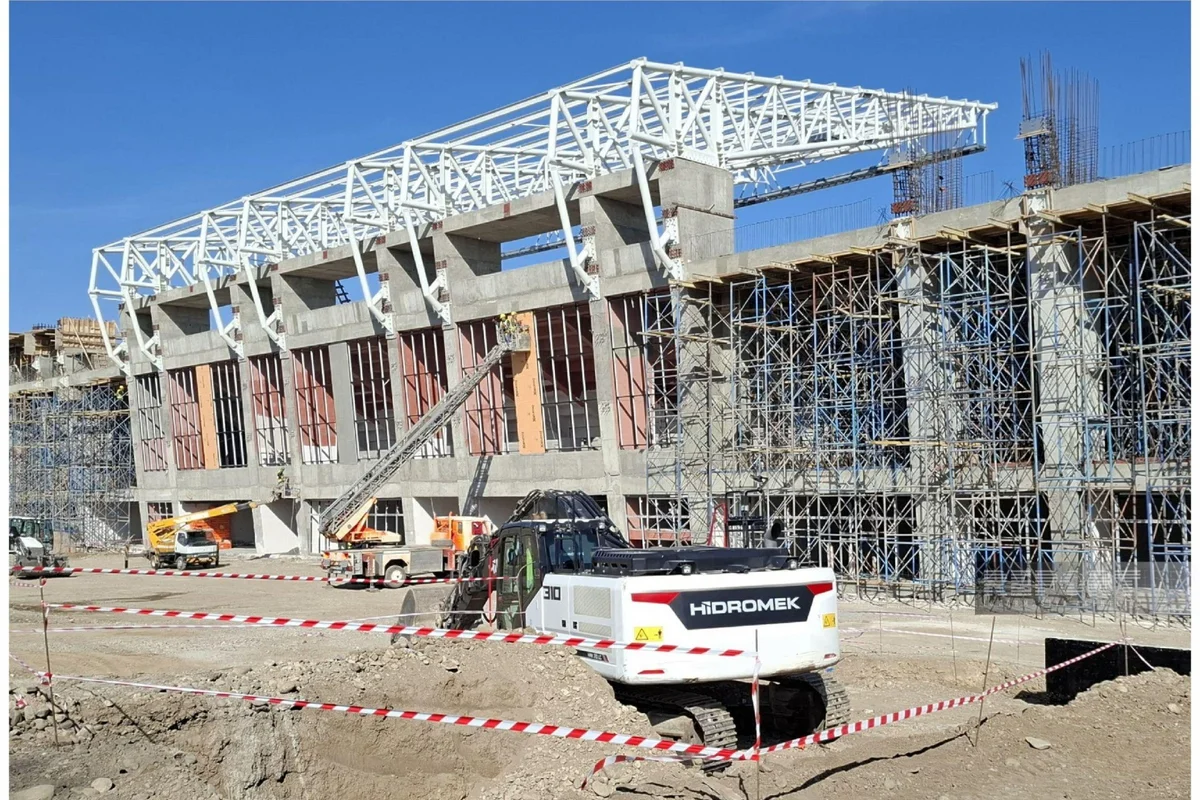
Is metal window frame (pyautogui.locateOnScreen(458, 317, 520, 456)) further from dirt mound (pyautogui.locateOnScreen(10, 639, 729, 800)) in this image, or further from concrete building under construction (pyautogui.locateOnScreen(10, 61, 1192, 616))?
dirt mound (pyautogui.locateOnScreen(10, 639, 729, 800))

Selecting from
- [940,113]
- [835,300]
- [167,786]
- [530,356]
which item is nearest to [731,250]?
[835,300]

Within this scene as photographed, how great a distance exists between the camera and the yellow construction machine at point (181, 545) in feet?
141

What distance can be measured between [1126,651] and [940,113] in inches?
1380

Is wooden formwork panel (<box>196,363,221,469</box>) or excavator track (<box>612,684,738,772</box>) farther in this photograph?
wooden formwork panel (<box>196,363,221,469</box>)

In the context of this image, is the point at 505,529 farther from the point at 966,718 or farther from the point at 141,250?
the point at 141,250

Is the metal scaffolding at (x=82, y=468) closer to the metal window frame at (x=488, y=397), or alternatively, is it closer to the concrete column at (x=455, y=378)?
the concrete column at (x=455, y=378)

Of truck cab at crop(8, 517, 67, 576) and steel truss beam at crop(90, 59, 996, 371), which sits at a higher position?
steel truss beam at crop(90, 59, 996, 371)

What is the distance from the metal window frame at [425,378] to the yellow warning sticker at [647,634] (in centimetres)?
3192

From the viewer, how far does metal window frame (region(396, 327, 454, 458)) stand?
4322cm

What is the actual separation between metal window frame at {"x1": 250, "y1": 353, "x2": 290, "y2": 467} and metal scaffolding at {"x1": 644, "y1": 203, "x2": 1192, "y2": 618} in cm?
2209

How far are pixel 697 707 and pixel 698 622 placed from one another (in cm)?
90

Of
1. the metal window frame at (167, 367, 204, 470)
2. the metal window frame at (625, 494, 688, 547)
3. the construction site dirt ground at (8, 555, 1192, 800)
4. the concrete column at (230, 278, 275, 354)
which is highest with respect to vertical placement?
the concrete column at (230, 278, 275, 354)

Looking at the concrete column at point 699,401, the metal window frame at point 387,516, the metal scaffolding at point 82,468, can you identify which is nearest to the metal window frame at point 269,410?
the metal window frame at point 387,516

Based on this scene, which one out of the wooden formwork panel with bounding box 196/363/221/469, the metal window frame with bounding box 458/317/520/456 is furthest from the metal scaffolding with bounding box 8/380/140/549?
the metal window frame with bounding box 458/317/520/456
